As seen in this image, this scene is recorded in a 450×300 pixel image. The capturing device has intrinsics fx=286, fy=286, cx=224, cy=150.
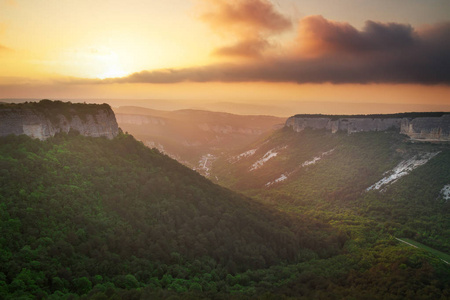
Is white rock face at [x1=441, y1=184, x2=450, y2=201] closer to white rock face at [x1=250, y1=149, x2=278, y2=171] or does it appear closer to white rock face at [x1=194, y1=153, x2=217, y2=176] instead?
white rock face at [x1=250, y1=149, x2=278, y2=171]

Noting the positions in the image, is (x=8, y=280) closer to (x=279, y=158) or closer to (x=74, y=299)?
(x=74, y=299)

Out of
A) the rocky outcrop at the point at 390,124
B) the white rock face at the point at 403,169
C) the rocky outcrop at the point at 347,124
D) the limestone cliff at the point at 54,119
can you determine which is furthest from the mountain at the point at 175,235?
the rocky outcrop at the point at 347,124

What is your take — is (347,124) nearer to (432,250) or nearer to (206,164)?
(432,250)

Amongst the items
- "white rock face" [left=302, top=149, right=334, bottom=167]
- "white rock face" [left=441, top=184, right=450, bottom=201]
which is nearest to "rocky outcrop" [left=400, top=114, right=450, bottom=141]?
"white rock face" [left=441, top=184, right=450, bottom=201]

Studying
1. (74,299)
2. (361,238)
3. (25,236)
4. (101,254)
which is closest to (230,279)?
(101,254)

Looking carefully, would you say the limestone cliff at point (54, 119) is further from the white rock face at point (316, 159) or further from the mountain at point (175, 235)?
the white rock face at point (316, 159)
